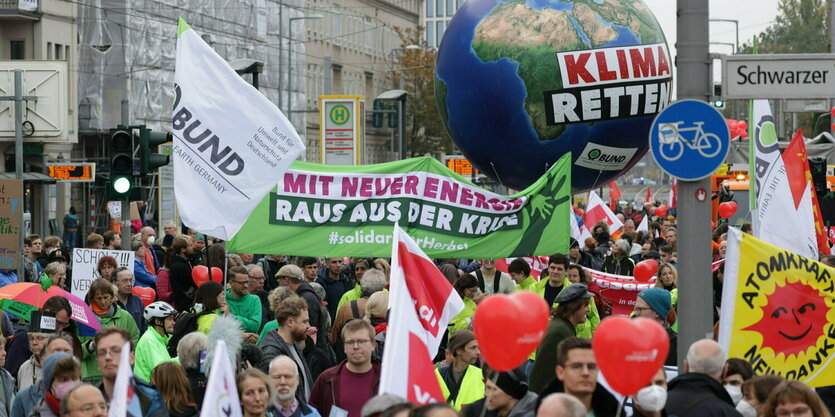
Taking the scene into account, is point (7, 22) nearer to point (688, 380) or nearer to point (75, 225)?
point (75, 225)

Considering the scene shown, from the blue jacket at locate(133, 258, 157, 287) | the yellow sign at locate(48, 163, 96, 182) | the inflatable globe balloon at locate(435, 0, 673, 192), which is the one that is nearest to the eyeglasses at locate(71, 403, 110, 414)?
the inflatable globe balloon at locate(435, 0, 673, 192)

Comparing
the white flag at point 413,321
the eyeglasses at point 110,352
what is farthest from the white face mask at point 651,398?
the eyeglasses at point 110,352

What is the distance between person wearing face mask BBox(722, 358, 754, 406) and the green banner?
13.3 ft

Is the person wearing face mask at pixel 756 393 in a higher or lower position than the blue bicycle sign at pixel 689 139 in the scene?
lower

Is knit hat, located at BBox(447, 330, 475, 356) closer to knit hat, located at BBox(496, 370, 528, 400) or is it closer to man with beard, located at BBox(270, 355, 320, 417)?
man with beard, located at BBox(270, 355, 320, 417)

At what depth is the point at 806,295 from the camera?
27.6ft

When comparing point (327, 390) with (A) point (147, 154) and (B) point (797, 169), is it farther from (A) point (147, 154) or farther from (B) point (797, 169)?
(A) point (147, 154)

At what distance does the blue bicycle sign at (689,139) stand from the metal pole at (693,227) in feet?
0.55

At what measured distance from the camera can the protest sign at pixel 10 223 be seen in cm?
1600

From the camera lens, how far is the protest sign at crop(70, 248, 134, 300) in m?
14.7

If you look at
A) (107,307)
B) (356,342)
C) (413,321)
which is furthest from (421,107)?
(413,321)

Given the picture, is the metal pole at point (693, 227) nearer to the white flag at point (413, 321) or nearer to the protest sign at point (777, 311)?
the protest sign at point (777, 311)

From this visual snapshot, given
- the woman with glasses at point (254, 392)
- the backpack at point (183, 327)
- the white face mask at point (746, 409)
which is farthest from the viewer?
the backpack at point (183, 327)

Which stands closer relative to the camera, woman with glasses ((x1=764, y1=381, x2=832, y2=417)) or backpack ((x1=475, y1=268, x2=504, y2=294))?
woman with glasses ((x1=764, y1=381, x2=832, y2=417))
